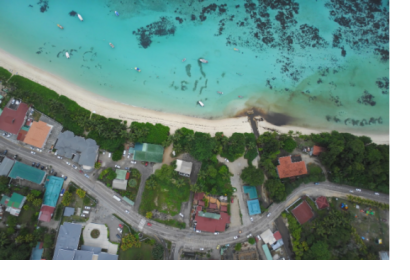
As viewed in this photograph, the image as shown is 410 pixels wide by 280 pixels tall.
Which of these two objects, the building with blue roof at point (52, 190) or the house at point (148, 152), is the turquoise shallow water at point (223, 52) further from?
the building with blue roof at point (52, 190)

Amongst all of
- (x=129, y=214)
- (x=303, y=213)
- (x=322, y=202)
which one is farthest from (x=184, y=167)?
(x=322, y=202)

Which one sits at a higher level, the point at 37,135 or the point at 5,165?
the point at 37,135

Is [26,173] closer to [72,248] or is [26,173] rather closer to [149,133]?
[72,248]

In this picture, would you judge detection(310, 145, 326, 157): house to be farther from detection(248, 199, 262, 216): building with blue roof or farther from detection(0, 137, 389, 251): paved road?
detection(0, 137, 389, 251): paved road

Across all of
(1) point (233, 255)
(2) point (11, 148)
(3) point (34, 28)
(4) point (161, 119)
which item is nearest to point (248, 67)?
(4) point (161, 119)

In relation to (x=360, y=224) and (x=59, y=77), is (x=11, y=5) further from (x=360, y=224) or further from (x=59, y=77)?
(x=360, y=224)

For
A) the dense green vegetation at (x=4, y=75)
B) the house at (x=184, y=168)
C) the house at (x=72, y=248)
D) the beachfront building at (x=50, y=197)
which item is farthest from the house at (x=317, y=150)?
the dense green vegetation at (x=4, y=75)

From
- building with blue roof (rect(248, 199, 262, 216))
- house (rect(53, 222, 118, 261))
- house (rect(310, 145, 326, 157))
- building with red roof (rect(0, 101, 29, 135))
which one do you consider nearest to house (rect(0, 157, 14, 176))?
building with red roof (rect(0, 101, 29, 135))
